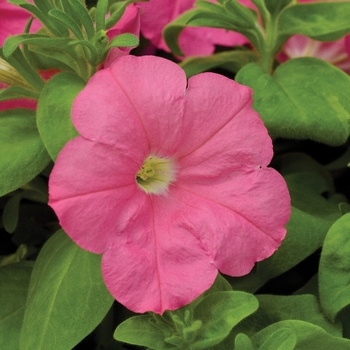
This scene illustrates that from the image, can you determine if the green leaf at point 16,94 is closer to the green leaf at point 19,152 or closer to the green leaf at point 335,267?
the green leaf at point 19,152

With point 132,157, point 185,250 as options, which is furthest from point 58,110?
point 185,250

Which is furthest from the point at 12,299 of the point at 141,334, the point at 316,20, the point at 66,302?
the point at 316,20

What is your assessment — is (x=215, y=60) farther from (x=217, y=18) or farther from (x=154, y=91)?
(x=154, y=91)

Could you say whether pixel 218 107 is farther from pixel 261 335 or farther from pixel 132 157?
pixel 261 335

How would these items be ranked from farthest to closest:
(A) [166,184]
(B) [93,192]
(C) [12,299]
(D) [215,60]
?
(D) [215,60] < (C) [12,299] < (A) [166,184] < (B) [93,192]

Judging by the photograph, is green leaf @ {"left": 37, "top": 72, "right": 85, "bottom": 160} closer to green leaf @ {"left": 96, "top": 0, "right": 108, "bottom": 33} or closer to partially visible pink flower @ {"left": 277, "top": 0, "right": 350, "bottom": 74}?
green leaf @ {"left": 96, "top": 0, "right": 108, "bottom": 33}

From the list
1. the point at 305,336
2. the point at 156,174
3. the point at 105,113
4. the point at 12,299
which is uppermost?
the point at 105,113

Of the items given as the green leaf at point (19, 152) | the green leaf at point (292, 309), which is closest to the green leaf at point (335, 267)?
the green leaf at point (292, 309)

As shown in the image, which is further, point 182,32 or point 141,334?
point 182,32
